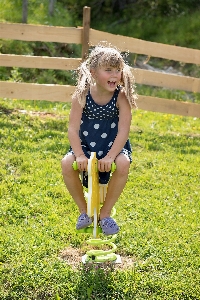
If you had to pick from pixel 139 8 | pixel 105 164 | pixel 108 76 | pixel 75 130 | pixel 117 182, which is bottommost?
pixel 117 182

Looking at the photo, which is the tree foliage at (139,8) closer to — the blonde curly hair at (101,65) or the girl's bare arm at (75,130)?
the blonde curly hair at (101,65)

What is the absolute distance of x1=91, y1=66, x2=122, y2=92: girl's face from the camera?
130 inches

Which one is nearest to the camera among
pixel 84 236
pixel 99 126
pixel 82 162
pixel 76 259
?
pixel 82 162

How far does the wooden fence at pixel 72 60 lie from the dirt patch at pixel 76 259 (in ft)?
14.7

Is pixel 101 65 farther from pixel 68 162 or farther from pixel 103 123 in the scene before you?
pixel 68 162

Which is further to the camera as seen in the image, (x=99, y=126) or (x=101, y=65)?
(x=99, y=126)

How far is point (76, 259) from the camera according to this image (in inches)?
146

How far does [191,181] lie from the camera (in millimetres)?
5758

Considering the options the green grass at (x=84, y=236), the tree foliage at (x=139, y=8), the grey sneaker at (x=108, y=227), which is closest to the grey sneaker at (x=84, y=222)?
the grey sneaker at (x=108, y=227)

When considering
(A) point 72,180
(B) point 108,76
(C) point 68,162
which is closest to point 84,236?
(A) point 72,180

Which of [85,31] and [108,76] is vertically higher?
[85,31]

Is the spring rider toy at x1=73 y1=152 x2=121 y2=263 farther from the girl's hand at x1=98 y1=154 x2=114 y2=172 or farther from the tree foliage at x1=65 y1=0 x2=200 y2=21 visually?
the tree foliage at x1=65 y1=0 x2=200 y2=21

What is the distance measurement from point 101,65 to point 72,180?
0.85 metres

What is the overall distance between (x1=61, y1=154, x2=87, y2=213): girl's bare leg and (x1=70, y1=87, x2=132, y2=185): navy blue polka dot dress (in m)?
0.13
